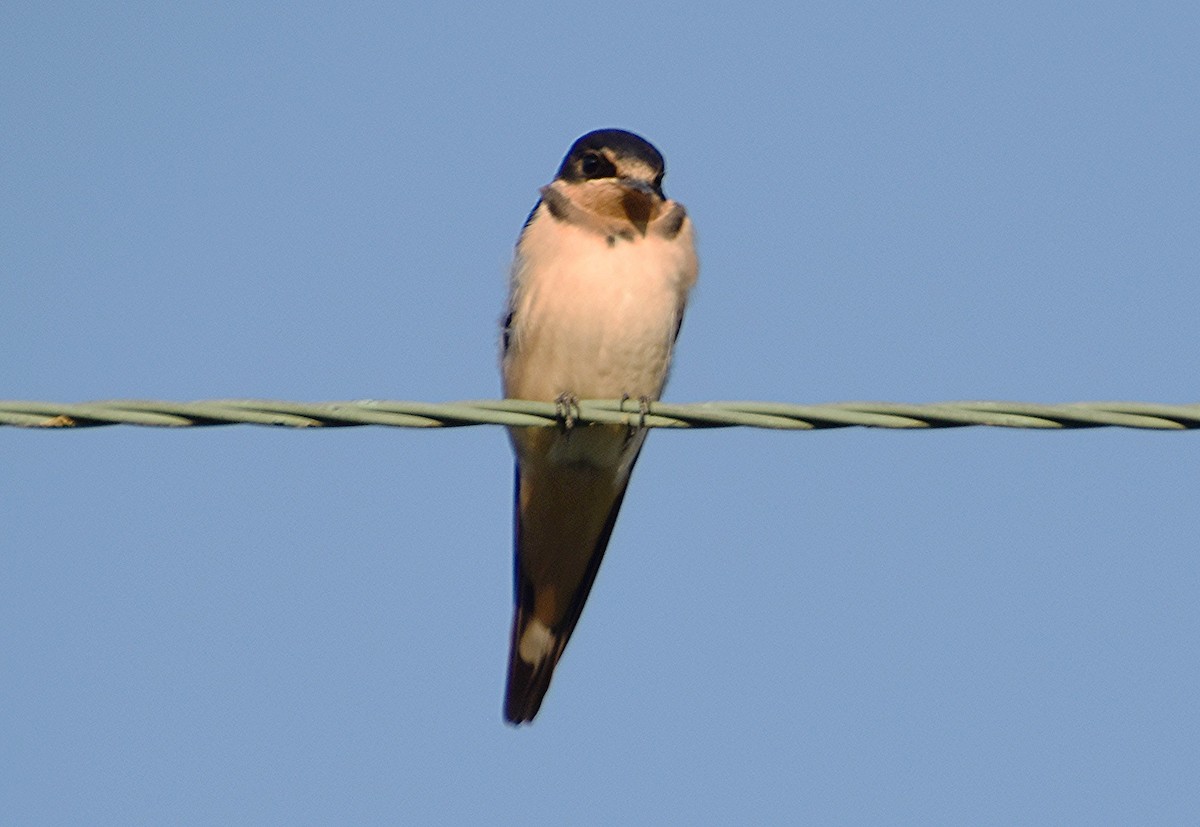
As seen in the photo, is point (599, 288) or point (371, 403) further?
point (599, 288)

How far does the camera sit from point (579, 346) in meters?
5.52

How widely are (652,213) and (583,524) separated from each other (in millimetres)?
1059

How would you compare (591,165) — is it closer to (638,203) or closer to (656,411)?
(638,203)

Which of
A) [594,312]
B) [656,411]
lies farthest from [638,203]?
[656,411]

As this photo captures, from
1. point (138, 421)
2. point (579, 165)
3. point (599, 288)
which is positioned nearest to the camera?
point (138, 421)

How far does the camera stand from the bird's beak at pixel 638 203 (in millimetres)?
5704

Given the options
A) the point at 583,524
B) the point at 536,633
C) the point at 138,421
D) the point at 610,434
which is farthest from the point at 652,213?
the point at 138,421

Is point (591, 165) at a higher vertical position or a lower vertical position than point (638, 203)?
higher

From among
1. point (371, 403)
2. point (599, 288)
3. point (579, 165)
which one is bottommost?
point (371, 403)

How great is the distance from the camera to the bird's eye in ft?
19.3

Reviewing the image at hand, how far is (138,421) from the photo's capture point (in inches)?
122

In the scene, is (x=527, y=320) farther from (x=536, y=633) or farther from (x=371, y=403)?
(x=371, y=403)

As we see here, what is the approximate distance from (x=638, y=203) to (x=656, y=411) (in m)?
2.28

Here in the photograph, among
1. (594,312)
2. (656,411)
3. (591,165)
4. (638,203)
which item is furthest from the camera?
(591,165)
